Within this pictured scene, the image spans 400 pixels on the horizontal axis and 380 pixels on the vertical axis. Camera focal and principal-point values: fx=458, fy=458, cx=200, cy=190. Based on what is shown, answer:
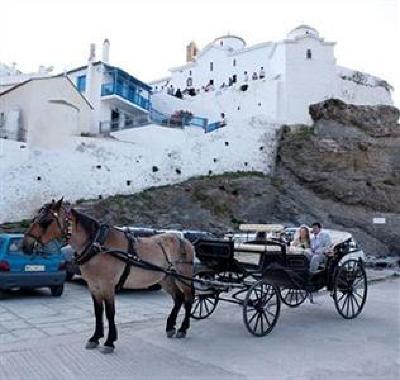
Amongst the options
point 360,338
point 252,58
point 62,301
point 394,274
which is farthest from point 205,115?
point 360,338

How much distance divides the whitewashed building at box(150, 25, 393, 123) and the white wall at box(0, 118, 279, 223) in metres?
5.33

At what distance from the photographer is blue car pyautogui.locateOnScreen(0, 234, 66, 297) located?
1012 cm

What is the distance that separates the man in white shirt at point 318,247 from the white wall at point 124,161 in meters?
16.3

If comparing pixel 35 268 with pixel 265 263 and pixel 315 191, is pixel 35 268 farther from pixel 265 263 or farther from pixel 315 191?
pixel 315 191

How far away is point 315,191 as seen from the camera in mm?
30250

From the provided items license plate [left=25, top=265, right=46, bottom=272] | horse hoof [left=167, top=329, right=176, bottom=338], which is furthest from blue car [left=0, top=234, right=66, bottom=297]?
horse hoof [left=167, top=329, right=176, bottom=338]

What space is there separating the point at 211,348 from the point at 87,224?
2.52 m

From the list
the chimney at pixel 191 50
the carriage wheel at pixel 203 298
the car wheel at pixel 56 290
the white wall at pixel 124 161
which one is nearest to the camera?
the carriage wheel at pixel 203 298

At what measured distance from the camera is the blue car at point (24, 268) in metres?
10.1

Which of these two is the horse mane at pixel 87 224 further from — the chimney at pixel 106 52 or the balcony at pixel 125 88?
the chimney at pixel 106 52

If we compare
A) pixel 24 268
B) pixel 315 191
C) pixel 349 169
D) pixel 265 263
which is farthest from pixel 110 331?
pixel 349 169

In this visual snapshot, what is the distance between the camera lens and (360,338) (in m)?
7.46

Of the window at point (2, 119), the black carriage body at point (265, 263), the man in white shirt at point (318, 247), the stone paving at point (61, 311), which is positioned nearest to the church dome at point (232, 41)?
the window at point (2, 119)

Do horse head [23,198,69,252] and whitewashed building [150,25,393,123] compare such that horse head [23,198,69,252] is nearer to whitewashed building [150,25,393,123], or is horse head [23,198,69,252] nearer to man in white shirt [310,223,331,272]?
man in white shirt [310,223,331,272]
